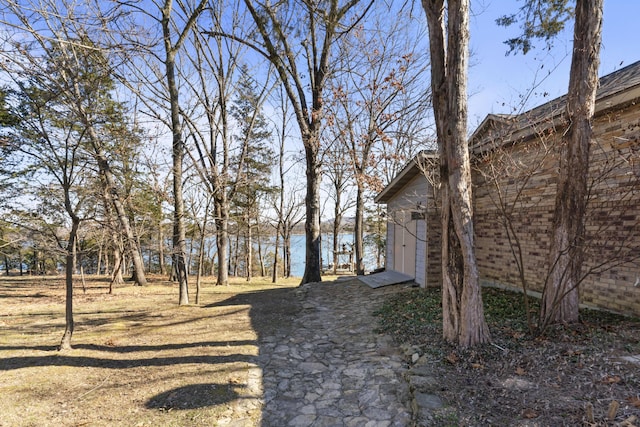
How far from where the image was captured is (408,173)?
8.94m

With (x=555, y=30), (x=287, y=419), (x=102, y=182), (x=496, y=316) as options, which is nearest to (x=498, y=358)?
(x=496, y=316)

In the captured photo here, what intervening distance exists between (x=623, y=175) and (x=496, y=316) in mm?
2638

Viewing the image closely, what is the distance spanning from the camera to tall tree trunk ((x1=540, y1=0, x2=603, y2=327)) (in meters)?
4.17

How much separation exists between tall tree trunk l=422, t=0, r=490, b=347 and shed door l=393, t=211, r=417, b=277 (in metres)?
4.46

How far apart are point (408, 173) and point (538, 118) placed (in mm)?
3815

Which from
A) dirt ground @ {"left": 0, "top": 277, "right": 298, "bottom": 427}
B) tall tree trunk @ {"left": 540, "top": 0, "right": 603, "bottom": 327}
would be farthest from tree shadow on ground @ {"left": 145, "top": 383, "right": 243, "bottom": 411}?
tall tree trunk @ {"left": 540, "top": 0, "right": 603, "bottom": 327}

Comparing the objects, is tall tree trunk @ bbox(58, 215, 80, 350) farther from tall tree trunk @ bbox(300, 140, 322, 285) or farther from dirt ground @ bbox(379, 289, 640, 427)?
tall tree trunk @ bbox(300, 140, 322, 285)

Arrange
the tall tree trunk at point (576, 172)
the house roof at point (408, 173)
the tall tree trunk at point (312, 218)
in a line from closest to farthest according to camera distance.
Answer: the tall tree trunk at point (576, 172) < the house roof at point (408, 173) < the tall tree trunk at point (312, 218)

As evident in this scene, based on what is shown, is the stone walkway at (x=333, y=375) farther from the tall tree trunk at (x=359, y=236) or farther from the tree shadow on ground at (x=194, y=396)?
the tall tree trunk at (x=359, y=236)

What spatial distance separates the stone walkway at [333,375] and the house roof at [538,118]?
3.60m

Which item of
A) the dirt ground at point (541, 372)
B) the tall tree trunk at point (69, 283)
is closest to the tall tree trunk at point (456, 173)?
the dirt ground at point (541, 372)

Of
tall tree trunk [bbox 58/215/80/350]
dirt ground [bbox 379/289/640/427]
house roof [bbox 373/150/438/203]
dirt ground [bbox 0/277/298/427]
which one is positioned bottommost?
dirt ground [bbox 0/277/298/427]

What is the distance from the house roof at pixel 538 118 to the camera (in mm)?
4391

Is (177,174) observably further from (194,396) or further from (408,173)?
(408,173)
